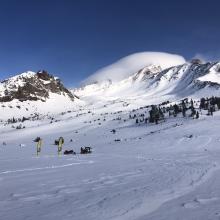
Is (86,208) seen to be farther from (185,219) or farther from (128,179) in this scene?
(128,179)

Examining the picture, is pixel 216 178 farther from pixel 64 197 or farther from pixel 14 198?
pixel 14 198

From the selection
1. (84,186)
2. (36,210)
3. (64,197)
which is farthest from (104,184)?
(36,210)

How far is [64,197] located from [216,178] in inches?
275

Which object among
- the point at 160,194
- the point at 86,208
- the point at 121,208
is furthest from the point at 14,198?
the point at 160,194

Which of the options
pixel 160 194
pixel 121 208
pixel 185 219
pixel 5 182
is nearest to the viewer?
pixel 185 219

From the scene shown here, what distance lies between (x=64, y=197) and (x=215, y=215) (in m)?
5.47

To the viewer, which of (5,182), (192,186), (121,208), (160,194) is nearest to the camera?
(121,208)

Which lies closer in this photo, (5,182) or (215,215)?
(215,215)

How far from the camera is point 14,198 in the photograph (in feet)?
41.9

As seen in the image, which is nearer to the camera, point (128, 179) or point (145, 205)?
point (145, 205)

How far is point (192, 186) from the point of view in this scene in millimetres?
14109

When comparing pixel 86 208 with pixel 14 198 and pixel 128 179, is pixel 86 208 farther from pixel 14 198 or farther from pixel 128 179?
pixel 128 179

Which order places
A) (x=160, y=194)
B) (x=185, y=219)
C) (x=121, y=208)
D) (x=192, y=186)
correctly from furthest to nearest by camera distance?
1. (x=192, y=186)
2. (x=160, y=194)
3. (x=121, y=208)
4. (x=185, y=219)

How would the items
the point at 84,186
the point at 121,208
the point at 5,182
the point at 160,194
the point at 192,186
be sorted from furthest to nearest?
the point at 5,182
the point at 84,186
the point at 192,186
the point at 160,194
the point at 121,208
